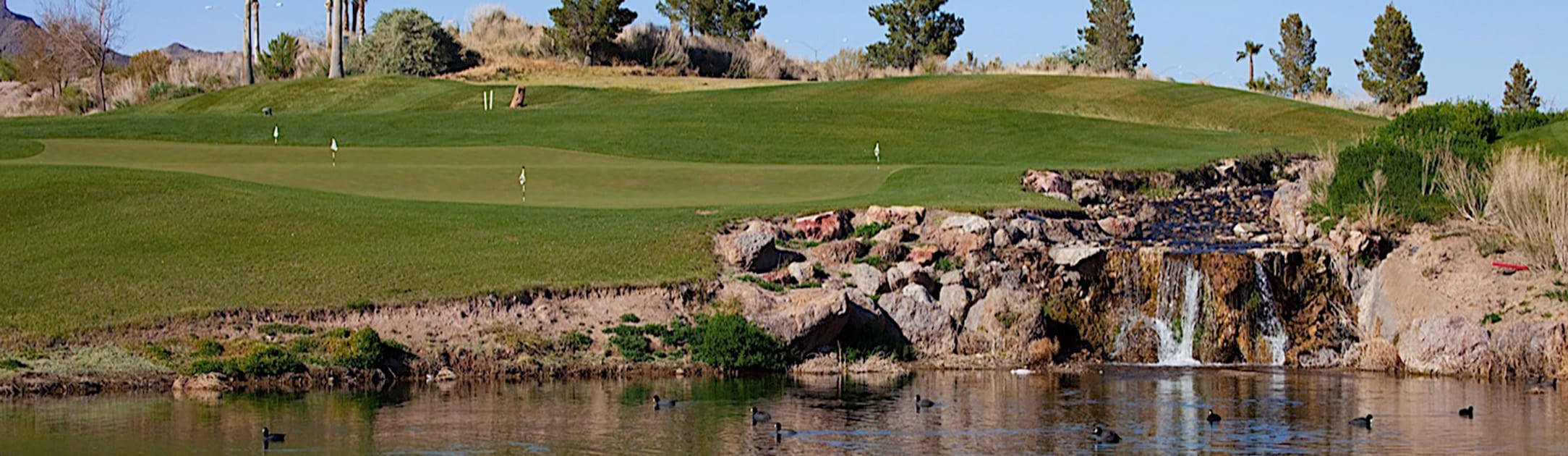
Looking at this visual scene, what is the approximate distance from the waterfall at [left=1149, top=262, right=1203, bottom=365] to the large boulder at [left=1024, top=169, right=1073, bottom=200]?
339 inches

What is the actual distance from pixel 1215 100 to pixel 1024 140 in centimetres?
1560

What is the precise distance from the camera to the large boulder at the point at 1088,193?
142 feet

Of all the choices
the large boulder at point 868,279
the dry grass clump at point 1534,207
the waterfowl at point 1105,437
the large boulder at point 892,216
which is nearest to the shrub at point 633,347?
the large boulder at point 868,279

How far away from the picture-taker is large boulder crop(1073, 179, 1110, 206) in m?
43.3

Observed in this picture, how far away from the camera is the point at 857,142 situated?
56.9 meters

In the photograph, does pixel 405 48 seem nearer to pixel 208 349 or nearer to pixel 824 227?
pixel 824 227

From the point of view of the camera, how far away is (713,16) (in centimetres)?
11650

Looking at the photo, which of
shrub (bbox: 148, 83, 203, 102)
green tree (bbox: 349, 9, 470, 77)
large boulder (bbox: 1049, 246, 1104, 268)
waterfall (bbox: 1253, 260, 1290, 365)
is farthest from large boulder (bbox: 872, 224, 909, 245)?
green tree (bbox: 349, 9, 470, 77)

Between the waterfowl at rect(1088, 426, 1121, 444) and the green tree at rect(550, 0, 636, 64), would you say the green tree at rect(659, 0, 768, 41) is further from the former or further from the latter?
the waterfowl at rect(1088, 426, 1121, 444)

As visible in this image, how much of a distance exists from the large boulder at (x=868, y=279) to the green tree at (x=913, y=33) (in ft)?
260

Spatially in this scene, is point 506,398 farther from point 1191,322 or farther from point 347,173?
point 347,173

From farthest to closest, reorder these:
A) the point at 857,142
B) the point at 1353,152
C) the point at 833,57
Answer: the point at 833,57 → the point at 857,142 → the point at 1353,152

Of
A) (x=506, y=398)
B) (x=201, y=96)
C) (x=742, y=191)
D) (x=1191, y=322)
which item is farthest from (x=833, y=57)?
(x=506, y=398)

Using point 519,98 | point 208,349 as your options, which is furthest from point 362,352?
point 519,98
